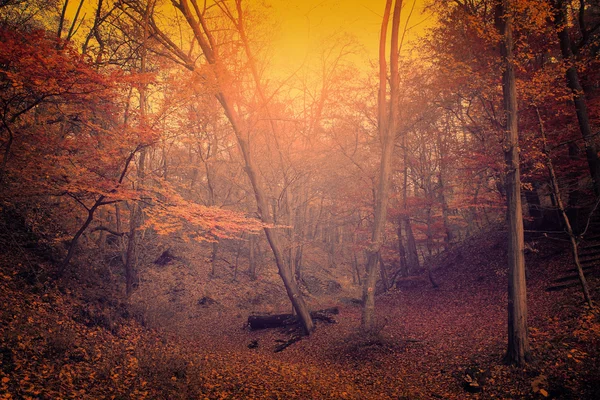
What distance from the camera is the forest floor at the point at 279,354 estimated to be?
5883mm

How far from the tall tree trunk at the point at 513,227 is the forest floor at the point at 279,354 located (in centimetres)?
53

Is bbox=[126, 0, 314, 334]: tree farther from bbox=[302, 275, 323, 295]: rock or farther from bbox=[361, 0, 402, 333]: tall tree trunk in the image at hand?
bbox=[302, 275, 323, 295]: rock

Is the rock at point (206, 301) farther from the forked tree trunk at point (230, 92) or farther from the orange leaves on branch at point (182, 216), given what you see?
the orange leaves on branch at point (182, 216)

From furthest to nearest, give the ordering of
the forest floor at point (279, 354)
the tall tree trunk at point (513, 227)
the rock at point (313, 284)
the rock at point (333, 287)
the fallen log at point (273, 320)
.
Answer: the rock at point (333, 287) < the rock at point (313, 284) < the fallen log at point (273, 320) < the tall tree trunk at point (513, 227) < the forest floor at point (279, 354)

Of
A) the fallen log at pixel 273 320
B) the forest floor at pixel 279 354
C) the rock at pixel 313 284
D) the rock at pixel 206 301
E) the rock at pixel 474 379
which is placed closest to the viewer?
the forest floor at pixel 279 354

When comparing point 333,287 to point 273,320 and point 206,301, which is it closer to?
point 206,301

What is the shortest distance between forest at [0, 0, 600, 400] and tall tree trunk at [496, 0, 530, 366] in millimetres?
50

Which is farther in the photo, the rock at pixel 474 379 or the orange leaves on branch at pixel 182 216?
the orange leaves on branch at pixel 182 216

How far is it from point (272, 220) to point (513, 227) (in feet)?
28.7

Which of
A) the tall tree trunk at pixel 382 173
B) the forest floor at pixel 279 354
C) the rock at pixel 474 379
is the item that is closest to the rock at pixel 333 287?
the forest floor at pixel 279 354

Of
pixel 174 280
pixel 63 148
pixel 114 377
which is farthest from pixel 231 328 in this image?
pixel 63 148

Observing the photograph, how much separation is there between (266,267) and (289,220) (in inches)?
390

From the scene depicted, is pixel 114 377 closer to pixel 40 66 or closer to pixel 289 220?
pixel 40 66

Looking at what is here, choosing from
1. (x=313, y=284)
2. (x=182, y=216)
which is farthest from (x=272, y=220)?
(x=313, y=284)
